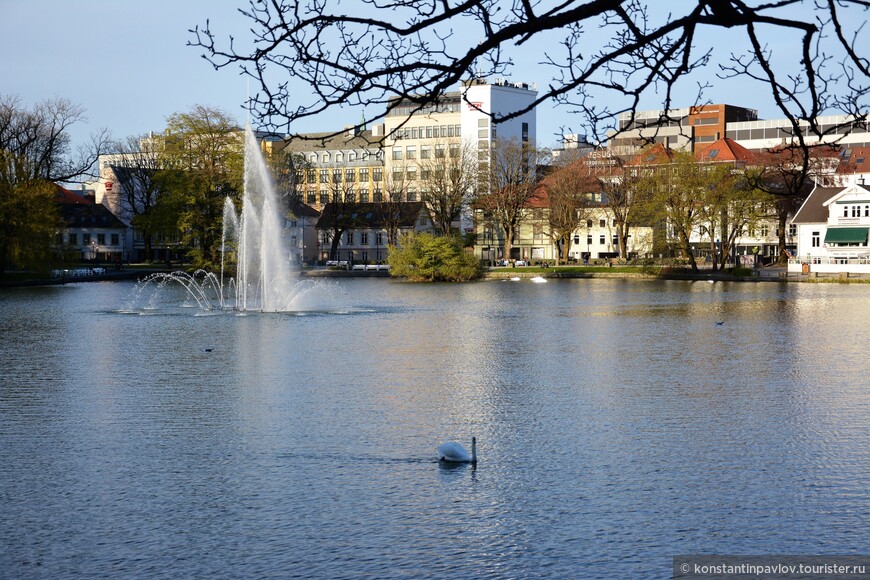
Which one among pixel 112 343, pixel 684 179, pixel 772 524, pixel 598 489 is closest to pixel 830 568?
pixel 772 524

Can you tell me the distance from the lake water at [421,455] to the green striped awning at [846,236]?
191 feet

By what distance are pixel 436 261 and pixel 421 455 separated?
228 ft

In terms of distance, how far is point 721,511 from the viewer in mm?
12539

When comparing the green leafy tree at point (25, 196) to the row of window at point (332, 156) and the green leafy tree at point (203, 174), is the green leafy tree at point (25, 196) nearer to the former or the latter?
the green leafy tree at point (203, 174)

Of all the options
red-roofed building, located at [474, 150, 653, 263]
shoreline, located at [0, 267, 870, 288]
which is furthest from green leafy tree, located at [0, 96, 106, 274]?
red-roofed building, located at [474, 150, 653, 263]

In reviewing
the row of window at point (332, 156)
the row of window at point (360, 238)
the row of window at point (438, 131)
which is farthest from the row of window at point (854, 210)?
the row of window at point (332, 156)

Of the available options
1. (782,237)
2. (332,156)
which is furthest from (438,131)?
(782,237)

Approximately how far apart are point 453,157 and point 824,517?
9785 centimetres

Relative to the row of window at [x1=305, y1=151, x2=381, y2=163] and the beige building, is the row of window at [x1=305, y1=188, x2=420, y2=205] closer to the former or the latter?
the beige building

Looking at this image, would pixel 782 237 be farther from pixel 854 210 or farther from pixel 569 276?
pixel 569 276

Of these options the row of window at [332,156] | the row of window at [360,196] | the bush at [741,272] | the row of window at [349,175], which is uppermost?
the row of window at [332,156]

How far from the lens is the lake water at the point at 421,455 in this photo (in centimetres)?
1129

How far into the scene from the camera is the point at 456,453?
1484 centimetres

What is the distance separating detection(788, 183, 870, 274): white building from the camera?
86.7m
